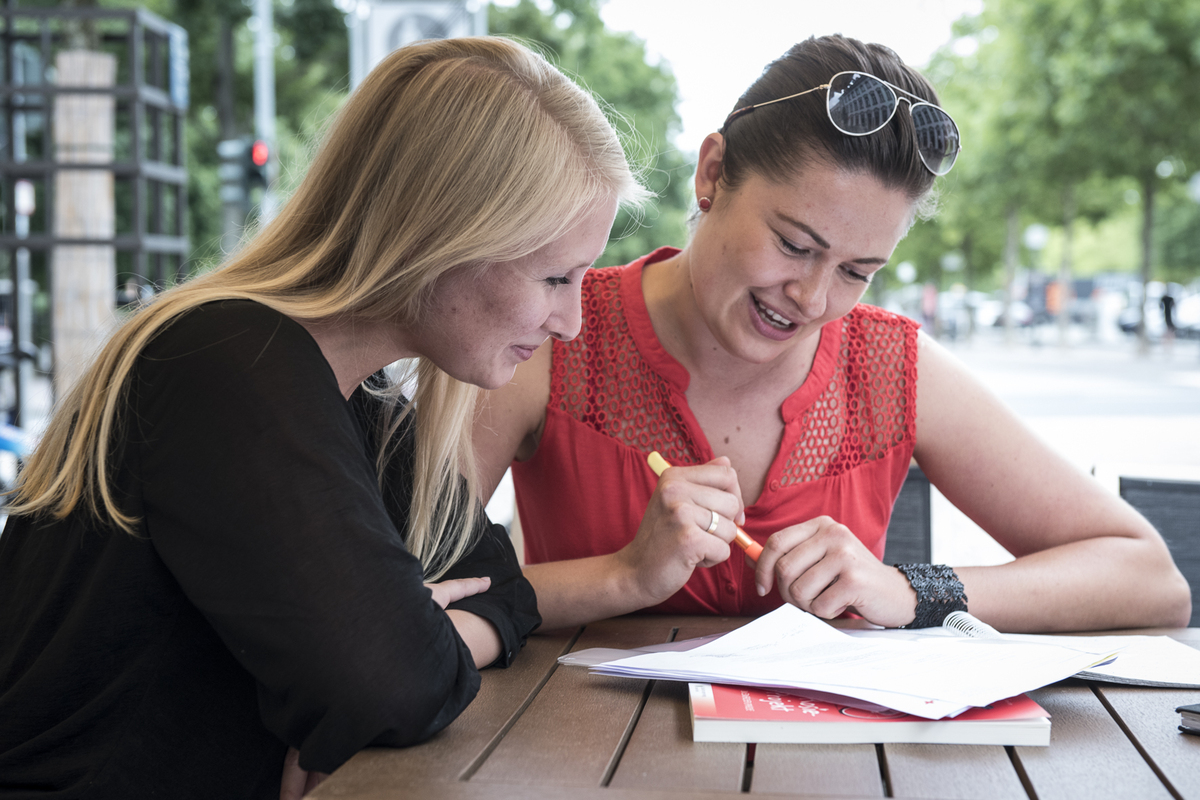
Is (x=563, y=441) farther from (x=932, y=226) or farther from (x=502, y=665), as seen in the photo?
(x=932, y=226)

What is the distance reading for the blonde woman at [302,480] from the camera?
3.44ft

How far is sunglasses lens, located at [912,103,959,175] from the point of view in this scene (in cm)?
167

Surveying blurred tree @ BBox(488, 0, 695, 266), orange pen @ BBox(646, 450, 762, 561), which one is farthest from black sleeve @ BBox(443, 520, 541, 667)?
blurred tree @ BBox(488, 0, 695, 266)

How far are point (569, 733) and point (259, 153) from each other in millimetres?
8865

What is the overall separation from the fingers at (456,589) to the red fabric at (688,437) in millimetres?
475

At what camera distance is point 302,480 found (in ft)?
3.50

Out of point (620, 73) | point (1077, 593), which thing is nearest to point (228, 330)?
point (1077, 593)

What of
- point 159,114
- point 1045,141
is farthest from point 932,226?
point 159,114

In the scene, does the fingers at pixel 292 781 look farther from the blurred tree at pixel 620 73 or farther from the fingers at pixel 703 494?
the blurred tree at pixel 620 73

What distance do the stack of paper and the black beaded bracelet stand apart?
0.63ft

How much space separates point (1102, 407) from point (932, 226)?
1781cm

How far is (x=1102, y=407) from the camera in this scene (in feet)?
37.4

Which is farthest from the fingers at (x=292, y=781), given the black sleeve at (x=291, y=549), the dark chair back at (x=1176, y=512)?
the dark chair back at (x=1176, y=512)

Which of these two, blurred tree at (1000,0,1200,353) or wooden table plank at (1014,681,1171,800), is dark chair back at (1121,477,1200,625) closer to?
wooden table plank at (1014,681,1171,800)
